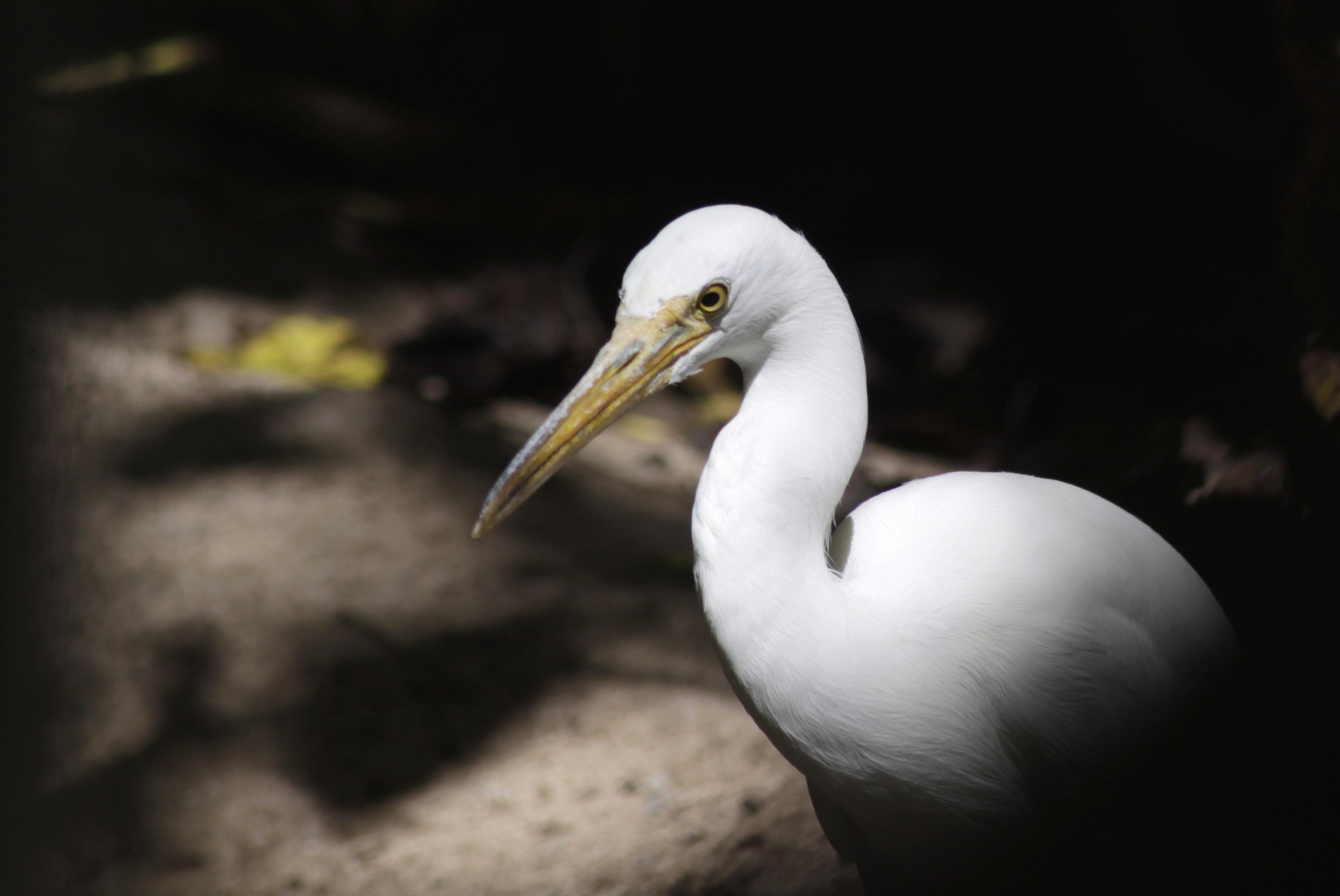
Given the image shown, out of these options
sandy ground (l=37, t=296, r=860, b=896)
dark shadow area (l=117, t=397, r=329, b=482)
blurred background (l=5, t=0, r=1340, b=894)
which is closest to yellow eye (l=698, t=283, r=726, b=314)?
blurred background (l=5, t=0, r=1340, b=894)

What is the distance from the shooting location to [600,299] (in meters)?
4.51

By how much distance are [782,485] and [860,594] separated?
0.23 metres

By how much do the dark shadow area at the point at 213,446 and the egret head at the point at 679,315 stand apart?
190cm

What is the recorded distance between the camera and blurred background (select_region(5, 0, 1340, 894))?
2.07 m

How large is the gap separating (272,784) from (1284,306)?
10.3 ft

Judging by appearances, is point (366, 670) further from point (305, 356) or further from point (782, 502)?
point (305, 356)

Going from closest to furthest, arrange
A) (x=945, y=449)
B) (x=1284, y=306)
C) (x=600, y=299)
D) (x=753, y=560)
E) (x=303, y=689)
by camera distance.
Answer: (x=753, y=560) < (x=303, y=689) < (x=1284, y=306) < (x=945, y=449) < (x=600, y=299)

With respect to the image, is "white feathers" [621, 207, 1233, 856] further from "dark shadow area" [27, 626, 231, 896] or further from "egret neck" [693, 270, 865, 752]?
"dark shadow area" [27, 626, 231, 896]

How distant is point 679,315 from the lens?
1433mm

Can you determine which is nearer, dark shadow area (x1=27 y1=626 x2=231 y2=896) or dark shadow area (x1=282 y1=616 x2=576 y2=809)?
dark shadow area (x1=27 y1=626 x2=231 y2=896)

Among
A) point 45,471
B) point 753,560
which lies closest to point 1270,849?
point 753,560

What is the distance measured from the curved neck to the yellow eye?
11 cm

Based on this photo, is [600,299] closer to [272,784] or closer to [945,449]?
[945,449]

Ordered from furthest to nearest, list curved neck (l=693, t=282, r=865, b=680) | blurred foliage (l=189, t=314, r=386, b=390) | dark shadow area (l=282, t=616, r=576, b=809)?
1. blurred foliage (l=189, t=314, r=386, b=390)
2. dark shadow area (l=282, t=616, r=576, b=809)
3. curved neck (l=693, t=282, r=865, b=680)
